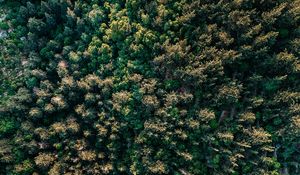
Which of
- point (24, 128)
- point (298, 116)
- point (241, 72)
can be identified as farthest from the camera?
point (24, 128)

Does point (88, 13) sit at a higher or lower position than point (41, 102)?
higher

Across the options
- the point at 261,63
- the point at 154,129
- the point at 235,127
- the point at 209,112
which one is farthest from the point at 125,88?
the point at 261,63

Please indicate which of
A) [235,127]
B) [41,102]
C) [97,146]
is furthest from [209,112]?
[41,102]

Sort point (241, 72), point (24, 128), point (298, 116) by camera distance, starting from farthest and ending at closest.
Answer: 1. point (24, 128)
2. point (241, 72)
3. point (298, 116)

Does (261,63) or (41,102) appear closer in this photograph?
(261,63)

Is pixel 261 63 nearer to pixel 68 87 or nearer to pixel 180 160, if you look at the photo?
pixel 180 160

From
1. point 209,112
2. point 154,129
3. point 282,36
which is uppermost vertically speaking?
point 282,36
